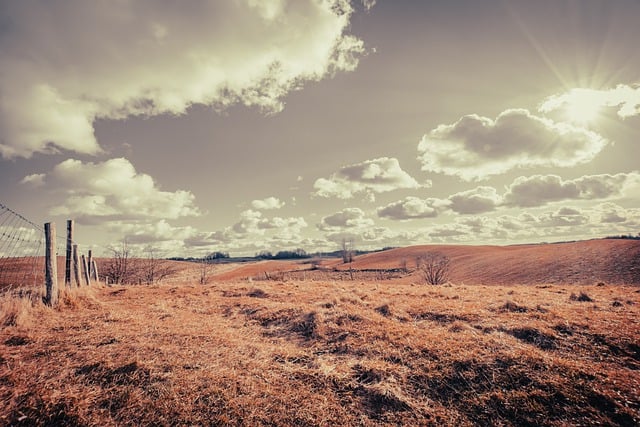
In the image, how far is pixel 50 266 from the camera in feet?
33.8

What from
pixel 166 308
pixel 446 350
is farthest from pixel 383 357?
pixel 166 308

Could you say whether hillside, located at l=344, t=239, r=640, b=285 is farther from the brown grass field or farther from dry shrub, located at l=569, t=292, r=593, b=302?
the brown grass field

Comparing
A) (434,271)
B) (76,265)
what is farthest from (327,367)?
(434,271)

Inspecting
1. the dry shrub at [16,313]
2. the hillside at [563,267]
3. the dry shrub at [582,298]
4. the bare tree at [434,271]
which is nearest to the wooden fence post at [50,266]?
the dry shrub at [16,313]

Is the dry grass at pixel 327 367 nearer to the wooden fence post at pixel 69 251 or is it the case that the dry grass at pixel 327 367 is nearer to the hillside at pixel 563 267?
the wooden fence post at pixel 69 251

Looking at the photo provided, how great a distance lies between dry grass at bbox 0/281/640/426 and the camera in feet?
15.2

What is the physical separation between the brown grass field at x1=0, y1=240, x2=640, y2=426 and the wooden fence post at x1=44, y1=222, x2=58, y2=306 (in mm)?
425

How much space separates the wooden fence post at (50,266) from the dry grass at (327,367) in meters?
0.79

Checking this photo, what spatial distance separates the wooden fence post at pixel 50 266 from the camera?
404 inches

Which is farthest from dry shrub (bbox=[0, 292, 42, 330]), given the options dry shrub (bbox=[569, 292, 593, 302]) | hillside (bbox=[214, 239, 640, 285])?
hillside (bbox=[214, 239, 640, 285])

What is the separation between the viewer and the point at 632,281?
28.4 metres

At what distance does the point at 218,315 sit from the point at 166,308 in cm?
227

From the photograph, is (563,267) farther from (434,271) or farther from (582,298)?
(582,298)

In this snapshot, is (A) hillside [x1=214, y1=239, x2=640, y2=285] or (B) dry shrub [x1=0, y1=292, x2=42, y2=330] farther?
(A) hillside [x1=214, y1=239, x2=640, y2=285]
